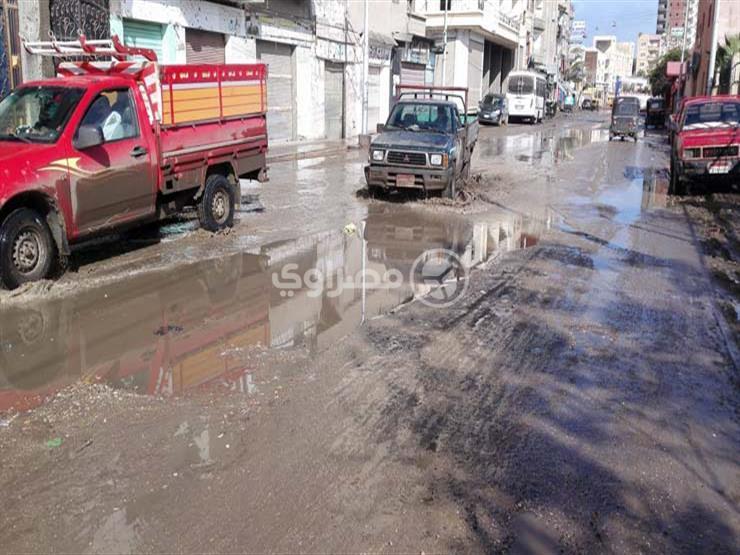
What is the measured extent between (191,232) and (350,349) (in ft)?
18.3

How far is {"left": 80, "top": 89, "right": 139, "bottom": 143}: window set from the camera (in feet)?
27.9

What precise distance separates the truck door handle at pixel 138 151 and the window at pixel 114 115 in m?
0.16

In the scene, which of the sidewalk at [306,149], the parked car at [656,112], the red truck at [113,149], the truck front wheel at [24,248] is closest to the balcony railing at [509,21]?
the parked car at [656,112]

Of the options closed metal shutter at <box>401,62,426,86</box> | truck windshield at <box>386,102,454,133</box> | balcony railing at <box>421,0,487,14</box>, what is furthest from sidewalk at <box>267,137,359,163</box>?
balcony railing at <box>421,0,487,14</box>

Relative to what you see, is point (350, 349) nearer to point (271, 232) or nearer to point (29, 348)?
point (29, 348)

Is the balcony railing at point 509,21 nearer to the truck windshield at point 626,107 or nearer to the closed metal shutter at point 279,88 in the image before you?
the truck windshield at point 626,107

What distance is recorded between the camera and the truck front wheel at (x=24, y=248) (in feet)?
24.4

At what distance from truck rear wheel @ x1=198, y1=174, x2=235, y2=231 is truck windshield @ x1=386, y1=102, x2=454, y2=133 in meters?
4.74

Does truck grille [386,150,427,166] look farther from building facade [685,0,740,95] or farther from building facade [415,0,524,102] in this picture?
building facade [415,0,524,102]

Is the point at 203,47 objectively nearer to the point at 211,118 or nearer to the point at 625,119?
the point at 211,118

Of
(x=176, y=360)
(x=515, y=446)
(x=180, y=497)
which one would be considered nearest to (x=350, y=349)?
(x=176, y=360)

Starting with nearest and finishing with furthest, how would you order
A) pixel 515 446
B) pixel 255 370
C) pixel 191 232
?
pixel 515 446 < pixel 255 370 < pixel 191 232

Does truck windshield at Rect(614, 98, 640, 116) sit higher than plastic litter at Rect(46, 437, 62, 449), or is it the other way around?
truck windshield at Rect(614, 98, 640, 116)

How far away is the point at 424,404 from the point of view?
5.20 meters
